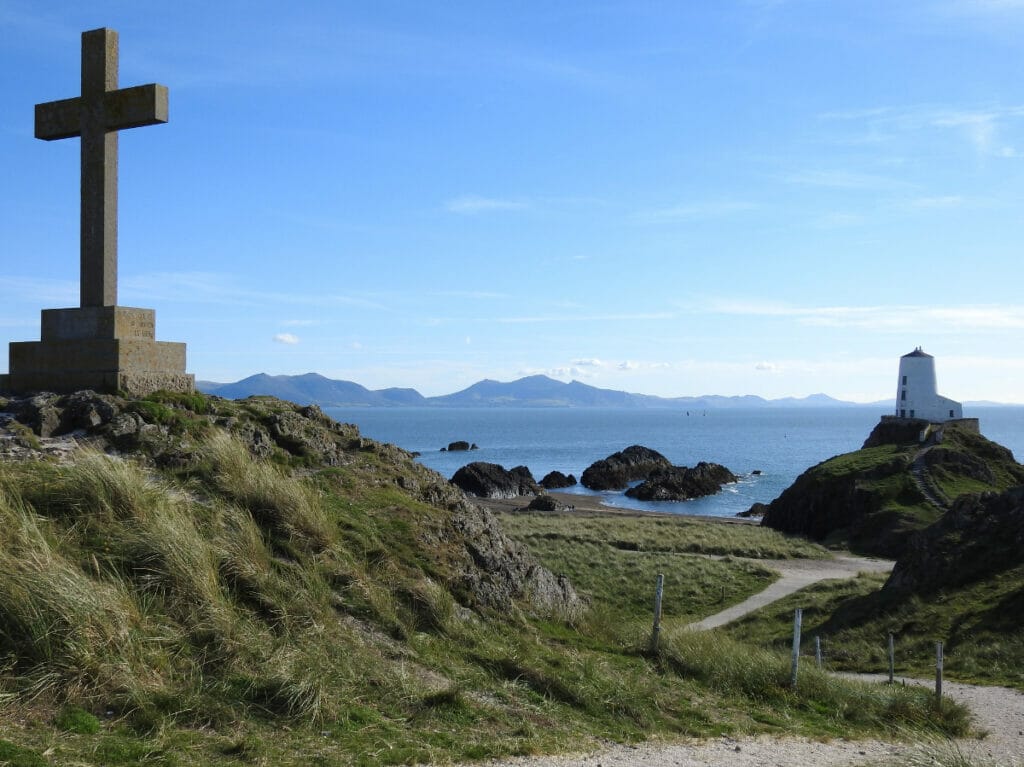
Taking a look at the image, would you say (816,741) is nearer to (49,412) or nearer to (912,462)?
(49,412)

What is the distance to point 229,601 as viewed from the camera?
8.26 m

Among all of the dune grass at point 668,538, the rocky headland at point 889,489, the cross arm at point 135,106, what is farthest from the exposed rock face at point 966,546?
the rocky headland at point 889,489

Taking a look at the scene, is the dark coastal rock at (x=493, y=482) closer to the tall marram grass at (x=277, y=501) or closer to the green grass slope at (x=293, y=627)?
the green grass slope at (x=293, y=627)

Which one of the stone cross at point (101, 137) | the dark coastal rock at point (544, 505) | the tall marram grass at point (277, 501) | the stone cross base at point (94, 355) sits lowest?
the dark coastal rock at point (544, 505)

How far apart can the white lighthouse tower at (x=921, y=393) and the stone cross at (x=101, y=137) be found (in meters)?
69.9

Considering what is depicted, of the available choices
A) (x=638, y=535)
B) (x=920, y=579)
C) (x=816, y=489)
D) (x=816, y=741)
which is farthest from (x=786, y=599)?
(x=816, y=489)

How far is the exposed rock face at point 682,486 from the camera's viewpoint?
7825 centimetres

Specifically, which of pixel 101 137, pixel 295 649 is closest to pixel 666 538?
pixel 101 137

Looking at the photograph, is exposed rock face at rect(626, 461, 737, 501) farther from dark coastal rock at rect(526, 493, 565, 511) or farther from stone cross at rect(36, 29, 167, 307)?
stone cross at rect(36, 29, 167, 307)

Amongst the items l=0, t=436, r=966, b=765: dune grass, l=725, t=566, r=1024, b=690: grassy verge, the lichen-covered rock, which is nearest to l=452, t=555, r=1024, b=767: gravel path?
l=0, t=436, r=966, b=765: dune grass

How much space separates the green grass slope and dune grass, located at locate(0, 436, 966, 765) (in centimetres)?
2

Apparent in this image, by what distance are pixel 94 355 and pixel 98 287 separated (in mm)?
1055

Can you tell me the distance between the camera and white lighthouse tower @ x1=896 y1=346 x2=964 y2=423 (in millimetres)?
71625

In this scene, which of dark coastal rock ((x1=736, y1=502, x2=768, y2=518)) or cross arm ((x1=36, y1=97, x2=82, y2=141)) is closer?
cross arm ((x1=36, y1=97, x2=82, y2=141))
